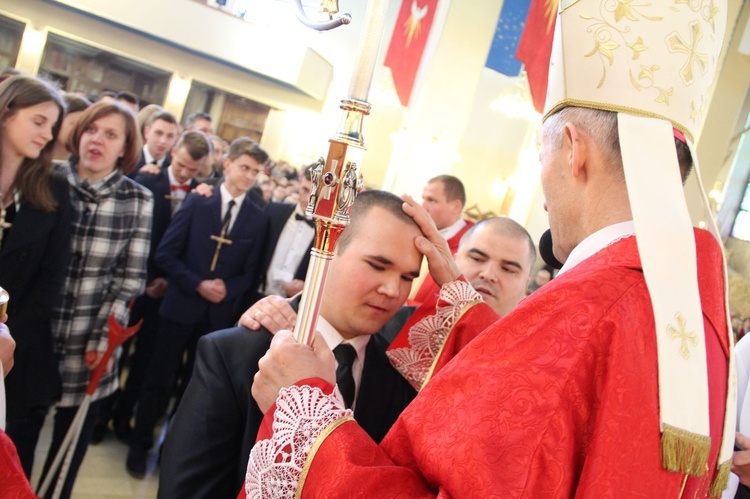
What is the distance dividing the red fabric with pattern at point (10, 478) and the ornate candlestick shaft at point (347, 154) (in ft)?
2.15

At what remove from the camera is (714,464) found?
1.26 meters

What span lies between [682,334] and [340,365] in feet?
3.54

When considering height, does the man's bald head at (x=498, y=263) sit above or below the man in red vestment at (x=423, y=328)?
above

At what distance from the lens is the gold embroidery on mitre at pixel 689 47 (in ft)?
4.47

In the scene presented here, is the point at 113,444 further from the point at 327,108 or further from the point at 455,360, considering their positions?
the point at 327,108

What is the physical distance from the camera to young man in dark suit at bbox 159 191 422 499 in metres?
1.72

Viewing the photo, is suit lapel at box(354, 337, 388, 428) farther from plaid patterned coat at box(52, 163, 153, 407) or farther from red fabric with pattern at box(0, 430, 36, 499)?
plaid patterned coat at box(52, 163, 153, 407)

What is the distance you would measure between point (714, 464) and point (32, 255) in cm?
257

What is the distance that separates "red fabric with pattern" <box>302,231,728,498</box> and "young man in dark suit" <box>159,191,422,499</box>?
23.3 inches

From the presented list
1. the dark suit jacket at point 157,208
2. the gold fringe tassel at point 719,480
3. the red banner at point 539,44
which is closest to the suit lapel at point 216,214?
the dark suit jacket at point 157,208

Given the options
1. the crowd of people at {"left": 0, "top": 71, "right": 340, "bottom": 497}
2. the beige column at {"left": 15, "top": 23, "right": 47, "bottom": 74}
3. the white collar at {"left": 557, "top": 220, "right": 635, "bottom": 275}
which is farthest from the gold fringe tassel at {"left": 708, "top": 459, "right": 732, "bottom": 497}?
the beige column at {"left": 15, "top": 23, "right": 47, "bottom": 74}

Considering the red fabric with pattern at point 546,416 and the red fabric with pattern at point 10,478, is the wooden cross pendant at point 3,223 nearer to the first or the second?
the red fabric with pattern at point 10,478

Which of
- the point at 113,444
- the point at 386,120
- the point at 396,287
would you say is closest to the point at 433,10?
the point at 386,120

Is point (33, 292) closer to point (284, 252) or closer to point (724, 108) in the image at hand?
point (284, 252)
